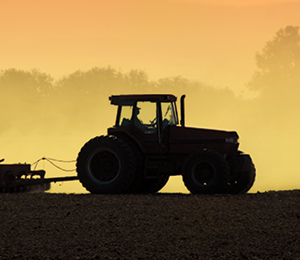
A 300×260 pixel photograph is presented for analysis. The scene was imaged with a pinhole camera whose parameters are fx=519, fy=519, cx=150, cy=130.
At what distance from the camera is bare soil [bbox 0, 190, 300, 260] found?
8648 mm

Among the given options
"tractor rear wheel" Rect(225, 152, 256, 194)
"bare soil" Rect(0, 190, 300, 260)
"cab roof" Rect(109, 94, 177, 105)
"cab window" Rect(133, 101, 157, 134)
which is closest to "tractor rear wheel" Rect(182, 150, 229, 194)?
"bare soil" Rect(0, 190, 300, 260)

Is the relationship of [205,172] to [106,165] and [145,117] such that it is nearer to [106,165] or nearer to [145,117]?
[145,117]

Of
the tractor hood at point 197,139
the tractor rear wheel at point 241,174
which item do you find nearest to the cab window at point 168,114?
the tractor hood at point 197,139

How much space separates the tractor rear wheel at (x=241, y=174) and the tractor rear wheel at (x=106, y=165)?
118 inches

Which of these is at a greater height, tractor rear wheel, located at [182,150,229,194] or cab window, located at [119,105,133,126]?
cab window, located at [119,105,133,126]

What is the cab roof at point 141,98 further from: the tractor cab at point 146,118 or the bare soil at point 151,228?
the bare soil at point 151,228

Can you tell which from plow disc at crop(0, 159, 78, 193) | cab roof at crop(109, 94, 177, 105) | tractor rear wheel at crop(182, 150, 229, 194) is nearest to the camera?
tractor rear wheel at crop(182, 150, 229, 194)

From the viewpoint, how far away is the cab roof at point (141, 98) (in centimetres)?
1502

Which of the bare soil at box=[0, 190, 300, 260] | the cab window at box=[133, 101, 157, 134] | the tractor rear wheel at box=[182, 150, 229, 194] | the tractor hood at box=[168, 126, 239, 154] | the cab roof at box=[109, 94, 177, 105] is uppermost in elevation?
the cab roof at box=[109, 94, 177, 105]

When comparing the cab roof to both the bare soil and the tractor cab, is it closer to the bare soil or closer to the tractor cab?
the tractor cab

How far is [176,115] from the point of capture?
610 inches

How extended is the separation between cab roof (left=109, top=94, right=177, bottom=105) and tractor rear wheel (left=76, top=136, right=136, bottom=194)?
119 cm

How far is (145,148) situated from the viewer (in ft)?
49.0

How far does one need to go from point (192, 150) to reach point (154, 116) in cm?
147
